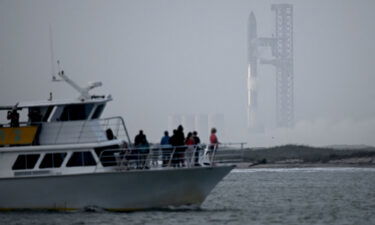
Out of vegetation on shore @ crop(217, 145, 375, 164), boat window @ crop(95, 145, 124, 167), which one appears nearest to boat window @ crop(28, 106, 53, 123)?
boat window @ crop(95, 145, 124, 167)

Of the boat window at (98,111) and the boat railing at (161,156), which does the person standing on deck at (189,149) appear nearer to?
the boat railing at (161,156)

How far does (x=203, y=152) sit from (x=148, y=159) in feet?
10.0

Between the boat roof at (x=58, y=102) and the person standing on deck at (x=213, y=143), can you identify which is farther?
Answer: the boat roof at (x=58, y=102)

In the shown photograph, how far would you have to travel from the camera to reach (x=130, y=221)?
5053 cm

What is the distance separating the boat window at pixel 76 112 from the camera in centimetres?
5441

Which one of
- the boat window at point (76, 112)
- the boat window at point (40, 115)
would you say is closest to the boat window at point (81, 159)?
the boat window at point (76, 112)

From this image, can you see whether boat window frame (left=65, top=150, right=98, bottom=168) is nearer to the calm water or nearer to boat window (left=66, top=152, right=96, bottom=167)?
boat window (left=66, top=152, right=96, bottom=167)

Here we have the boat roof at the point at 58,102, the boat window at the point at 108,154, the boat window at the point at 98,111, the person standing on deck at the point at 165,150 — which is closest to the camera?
the boat window at the point at 108,154

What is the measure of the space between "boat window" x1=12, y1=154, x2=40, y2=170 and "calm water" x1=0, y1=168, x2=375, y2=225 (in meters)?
2.03

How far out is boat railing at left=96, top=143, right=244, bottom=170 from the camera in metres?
53.0

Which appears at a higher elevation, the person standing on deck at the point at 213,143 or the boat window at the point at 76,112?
the boat window at the point at 76,112

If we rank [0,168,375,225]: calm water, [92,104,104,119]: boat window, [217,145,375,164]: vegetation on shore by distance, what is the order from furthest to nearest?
1. [217,145,375,164]: vegetation on shore
2. [92,104,104,119]: boat window
3. [0,168,375,225]: calm water

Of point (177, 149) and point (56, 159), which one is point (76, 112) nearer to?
point (56, 159)

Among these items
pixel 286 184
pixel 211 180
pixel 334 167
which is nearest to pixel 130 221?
pixel 211 180
